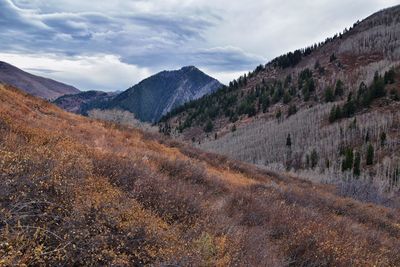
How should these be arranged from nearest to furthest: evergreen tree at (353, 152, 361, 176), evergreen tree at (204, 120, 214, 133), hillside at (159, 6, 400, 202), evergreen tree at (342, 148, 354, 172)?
evergreen tree at (353, 152, 361, 176) → evergreen tree at (342, 148, 354, 172) → hillside at (159, 6, 400, 202) → evergreen tree at (204, 120, 214, 133)

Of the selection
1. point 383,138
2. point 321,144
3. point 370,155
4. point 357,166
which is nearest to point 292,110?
point 321,144

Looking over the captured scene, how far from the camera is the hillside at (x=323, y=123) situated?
86062mm

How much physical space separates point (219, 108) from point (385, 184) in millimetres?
129729

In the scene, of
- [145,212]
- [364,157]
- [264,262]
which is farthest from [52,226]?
[364,157]

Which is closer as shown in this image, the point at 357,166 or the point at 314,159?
the point at 357,166

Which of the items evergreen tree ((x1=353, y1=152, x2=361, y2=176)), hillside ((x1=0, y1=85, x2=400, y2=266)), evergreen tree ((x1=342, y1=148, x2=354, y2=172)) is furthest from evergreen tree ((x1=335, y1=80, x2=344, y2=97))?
hillside ((x1=0, y1=85, x2=400, y2=266))

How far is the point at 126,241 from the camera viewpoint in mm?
5527

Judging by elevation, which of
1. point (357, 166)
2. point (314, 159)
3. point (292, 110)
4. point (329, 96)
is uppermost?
point (329, 96)

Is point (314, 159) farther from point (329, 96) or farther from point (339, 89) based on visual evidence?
point (339, 89)

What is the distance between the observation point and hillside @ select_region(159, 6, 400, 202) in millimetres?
86062

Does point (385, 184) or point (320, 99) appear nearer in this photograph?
point (385, 184)

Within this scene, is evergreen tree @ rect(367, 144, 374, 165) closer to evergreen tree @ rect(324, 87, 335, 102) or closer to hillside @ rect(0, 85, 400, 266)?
evergreen tree @ rect(324, 87, 335, 102)

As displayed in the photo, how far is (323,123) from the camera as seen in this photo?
122 meters

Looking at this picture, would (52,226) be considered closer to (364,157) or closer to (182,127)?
(364,157)
